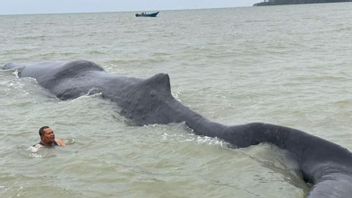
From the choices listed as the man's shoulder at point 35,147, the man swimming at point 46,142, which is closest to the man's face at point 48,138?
the man swimming at point 46,142

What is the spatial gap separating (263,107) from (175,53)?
55.7 ft

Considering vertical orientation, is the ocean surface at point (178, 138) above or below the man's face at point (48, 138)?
below

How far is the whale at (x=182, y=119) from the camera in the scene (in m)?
6.45

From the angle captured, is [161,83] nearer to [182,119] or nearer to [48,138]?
[182,119]

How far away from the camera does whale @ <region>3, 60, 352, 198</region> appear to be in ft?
21.2

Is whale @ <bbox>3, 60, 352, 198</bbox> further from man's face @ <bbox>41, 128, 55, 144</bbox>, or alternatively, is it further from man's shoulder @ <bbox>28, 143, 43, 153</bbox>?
man's shoulder @ <bbox>28, 143, 43, 153</bbox>

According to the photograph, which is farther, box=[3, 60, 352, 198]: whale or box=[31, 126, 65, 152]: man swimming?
box=[31, 126, 65, 152]: man swimming

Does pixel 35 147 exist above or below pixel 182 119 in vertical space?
below

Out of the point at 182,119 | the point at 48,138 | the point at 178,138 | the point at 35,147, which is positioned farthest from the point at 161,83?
the point at 35,147

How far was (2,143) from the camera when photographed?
34.1 ft

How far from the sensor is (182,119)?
382 inches

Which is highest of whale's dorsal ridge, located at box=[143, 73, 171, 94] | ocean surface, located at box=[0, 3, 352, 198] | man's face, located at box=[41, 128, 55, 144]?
whale's dorsal ridge, located at box=[143, 73, 171, 94]

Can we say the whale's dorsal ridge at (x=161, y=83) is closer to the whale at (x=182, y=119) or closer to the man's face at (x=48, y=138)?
the whale at (x=182, y=119)

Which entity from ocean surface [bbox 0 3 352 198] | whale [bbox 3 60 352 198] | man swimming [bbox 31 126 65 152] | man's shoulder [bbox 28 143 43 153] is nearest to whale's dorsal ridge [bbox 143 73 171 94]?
whale [bbox 3 60 352 198]
